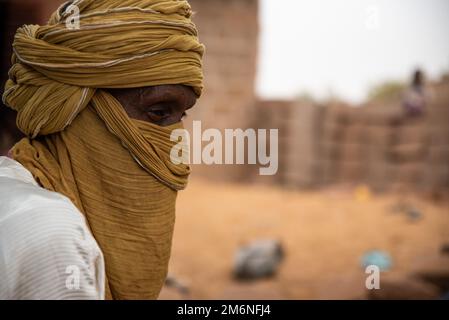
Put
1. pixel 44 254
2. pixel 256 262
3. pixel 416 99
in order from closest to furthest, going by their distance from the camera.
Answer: pixel 44 254 → pixel 256 262 → pixel 416 99

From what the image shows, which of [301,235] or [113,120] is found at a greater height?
[301,235]

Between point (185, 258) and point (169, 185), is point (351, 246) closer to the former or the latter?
point (185, 258)

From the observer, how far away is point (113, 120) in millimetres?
2160

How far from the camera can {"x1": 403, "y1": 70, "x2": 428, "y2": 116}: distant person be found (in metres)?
16.1

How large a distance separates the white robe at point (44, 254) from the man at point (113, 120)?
8.5 inches

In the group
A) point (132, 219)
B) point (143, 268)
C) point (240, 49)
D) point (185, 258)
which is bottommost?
point (143, 268)

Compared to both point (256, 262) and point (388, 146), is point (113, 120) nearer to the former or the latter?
point (256, 262)

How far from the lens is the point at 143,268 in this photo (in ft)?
7.25

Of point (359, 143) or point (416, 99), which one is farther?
point (359, 143)

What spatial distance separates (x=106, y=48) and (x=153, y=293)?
2.68 ft

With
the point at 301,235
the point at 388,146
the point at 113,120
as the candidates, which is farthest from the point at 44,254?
the point at 388,146

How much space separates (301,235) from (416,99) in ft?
17.2
